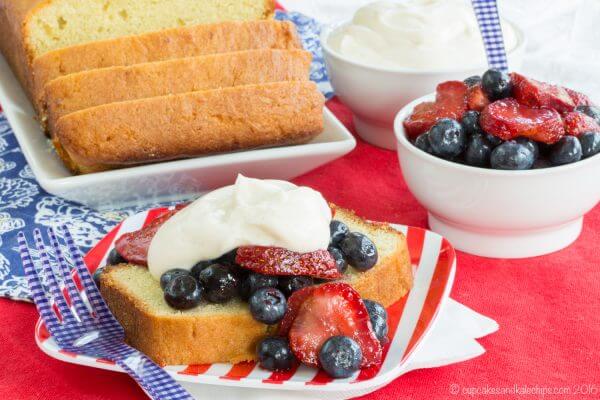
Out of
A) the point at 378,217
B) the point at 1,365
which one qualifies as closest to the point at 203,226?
the point at 1,365

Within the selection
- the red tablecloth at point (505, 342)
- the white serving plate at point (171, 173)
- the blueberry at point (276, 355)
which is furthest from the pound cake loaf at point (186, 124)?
the blueberry at point (276, 355)

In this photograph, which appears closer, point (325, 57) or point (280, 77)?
point (280, 77)

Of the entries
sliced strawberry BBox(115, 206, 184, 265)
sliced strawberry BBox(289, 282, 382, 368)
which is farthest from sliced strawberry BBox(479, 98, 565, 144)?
sliced strawberry BBox(115, 206, 184, 265)

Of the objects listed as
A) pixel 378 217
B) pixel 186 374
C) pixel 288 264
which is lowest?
pixel 378 217

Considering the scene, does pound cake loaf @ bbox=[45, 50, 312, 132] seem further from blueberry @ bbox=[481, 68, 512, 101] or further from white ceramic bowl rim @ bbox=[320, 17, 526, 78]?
blueberry @ bbox=[481, 68, 512, 101]

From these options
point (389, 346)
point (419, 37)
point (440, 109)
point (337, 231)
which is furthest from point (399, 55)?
point (389, 346)

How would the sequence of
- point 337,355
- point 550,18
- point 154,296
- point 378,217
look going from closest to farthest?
1. point 337,355
2. point 154,296
3. point 378,217
4. point 550,18

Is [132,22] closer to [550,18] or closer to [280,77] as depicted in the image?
[280,77]
